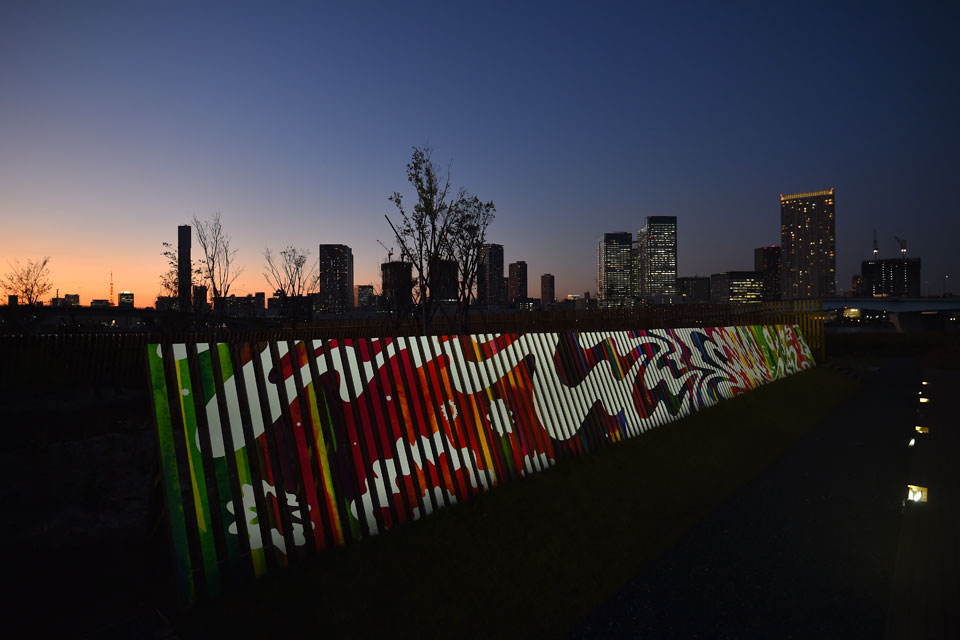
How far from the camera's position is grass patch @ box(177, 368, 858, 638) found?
286cm

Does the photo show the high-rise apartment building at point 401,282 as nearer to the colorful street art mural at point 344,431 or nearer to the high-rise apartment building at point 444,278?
the high-rise apartment building at point 444,278

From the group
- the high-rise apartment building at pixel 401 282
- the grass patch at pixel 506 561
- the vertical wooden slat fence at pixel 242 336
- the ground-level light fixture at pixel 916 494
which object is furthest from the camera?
the high-rise apartment building at pixel 401 282

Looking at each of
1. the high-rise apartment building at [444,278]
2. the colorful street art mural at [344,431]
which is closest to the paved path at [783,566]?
the colorful street art mural at [344,431]

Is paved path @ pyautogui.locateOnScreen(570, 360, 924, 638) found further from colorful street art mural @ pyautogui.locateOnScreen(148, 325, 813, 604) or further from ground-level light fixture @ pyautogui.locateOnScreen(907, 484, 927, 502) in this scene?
colorful street art mural @ pyautogui.locateOnScreen(148, 325, 813, 604)

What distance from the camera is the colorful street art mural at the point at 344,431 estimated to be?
10.3ft

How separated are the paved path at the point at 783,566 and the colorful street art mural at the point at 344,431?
5.97 feet

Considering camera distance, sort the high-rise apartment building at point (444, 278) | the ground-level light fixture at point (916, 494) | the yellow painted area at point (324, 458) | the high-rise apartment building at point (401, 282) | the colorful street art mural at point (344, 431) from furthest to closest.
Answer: the high-rise apartment building at point (401, 282) → the high-rise apartment building at point (444, 278) → the ground-level light fixture at point (916, 494) → the yellow painted area at point (324, 458) → the colorful street art mural at point (344, 431)

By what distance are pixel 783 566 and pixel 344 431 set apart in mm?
3647

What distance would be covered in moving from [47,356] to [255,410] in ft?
42.3

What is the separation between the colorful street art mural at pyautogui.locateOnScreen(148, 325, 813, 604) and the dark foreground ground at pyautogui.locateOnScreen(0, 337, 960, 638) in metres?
0.23

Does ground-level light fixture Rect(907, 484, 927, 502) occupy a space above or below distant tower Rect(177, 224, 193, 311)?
below

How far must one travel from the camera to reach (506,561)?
3604 millimetres

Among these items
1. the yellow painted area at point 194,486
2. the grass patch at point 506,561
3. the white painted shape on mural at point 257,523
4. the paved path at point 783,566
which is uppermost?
the yellow painted area at point 194,486

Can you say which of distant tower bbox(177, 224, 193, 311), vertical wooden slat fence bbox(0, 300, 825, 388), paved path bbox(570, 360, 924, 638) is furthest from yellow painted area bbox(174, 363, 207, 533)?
distant tower bbox(177, 224, 193, 311)
